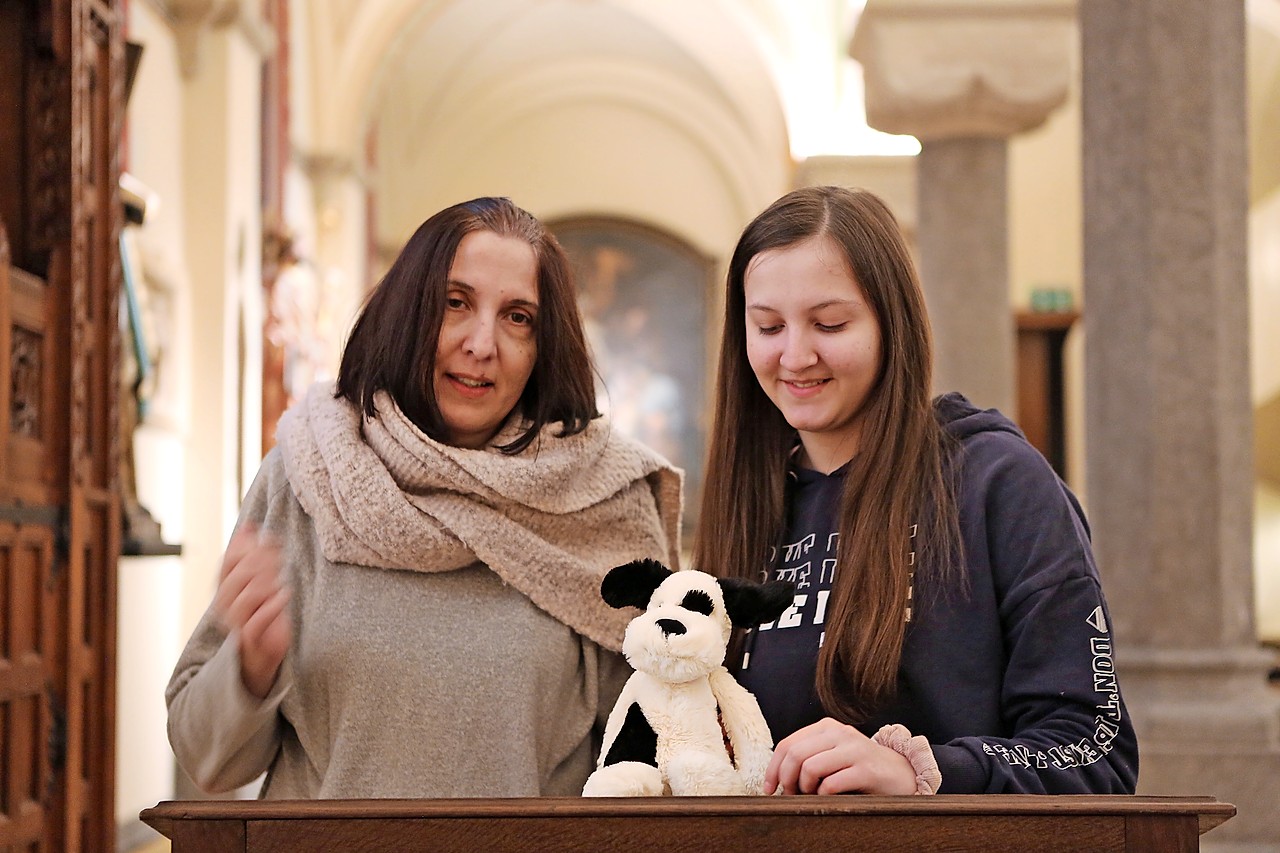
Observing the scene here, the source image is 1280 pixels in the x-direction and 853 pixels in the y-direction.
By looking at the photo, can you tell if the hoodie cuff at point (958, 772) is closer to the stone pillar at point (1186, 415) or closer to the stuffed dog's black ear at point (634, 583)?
the stuffed dog's black ear at point (634, 583)

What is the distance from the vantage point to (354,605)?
7.67 ft

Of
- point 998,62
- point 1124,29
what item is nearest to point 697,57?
point 998,62

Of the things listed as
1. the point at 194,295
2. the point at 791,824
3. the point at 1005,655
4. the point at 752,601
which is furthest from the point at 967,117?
the point at 791,824

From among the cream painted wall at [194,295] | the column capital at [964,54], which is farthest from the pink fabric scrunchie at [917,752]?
the cream painted wall at [194,295]

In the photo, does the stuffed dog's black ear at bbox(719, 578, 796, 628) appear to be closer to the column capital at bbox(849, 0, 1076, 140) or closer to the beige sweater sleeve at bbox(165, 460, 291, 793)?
the beige sweater sleeve at bbox(165, 460, 291, 793)

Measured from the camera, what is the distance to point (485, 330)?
230cm

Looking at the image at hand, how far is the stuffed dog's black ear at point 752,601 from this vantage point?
1762mm

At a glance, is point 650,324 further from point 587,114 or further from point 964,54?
point 964,54

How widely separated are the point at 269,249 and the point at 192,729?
959 centimetres

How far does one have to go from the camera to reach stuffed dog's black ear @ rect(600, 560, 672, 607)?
5.98 ft

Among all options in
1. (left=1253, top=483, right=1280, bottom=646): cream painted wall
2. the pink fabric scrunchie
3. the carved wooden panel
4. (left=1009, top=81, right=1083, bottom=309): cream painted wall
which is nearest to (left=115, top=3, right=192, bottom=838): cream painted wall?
the carved wooden panel

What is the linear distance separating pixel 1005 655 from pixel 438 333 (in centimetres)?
95

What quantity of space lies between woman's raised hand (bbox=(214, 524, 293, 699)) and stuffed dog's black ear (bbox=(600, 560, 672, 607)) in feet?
1.66

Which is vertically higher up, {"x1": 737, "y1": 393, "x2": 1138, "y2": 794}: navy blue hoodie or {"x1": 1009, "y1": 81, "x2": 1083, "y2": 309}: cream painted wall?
{"x1": 1009, "y1": 81, "x2": 1083, "y2": 309}: cream painted wall
